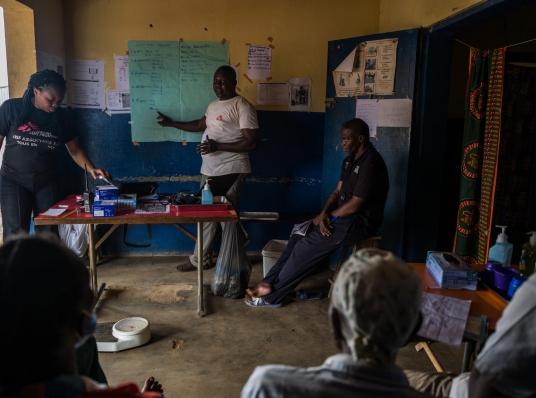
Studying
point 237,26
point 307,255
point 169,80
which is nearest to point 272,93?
point 237,26

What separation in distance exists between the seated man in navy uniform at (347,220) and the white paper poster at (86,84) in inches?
91.6

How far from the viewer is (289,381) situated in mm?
957

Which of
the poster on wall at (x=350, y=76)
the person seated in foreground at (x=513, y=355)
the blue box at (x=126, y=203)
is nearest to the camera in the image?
the person seated in foreground at (x=513, y=355)

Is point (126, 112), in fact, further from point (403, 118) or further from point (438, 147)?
point (438, 147)

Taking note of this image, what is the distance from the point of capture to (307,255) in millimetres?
3342

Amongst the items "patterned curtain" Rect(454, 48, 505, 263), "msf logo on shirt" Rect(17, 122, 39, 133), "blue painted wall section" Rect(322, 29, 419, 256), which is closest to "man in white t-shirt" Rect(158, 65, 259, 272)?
"blue painted wall section" Rect(322, 29, 419, 256)

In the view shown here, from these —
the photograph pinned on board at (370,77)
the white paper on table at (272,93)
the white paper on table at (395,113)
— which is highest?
the photograph pinned on board at (370,77)

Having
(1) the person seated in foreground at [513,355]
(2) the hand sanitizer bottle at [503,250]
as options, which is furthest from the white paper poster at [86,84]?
(1) the person seated in foreground at [513,355]

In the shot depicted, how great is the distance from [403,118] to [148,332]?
96.2 inches

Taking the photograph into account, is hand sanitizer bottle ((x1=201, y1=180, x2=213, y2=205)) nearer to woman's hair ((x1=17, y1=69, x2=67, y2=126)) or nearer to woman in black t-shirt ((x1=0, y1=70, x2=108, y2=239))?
woman in black t-shirt ((x1=0, y1=70, x2=108, y2=239))

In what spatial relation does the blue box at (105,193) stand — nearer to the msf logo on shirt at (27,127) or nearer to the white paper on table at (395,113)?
the msf logo on shirt at (27,127)

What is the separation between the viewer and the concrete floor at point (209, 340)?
247cm

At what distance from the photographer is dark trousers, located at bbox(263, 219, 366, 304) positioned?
329cm

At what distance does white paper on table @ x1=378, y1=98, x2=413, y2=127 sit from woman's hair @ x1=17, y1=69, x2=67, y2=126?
2411 mm
